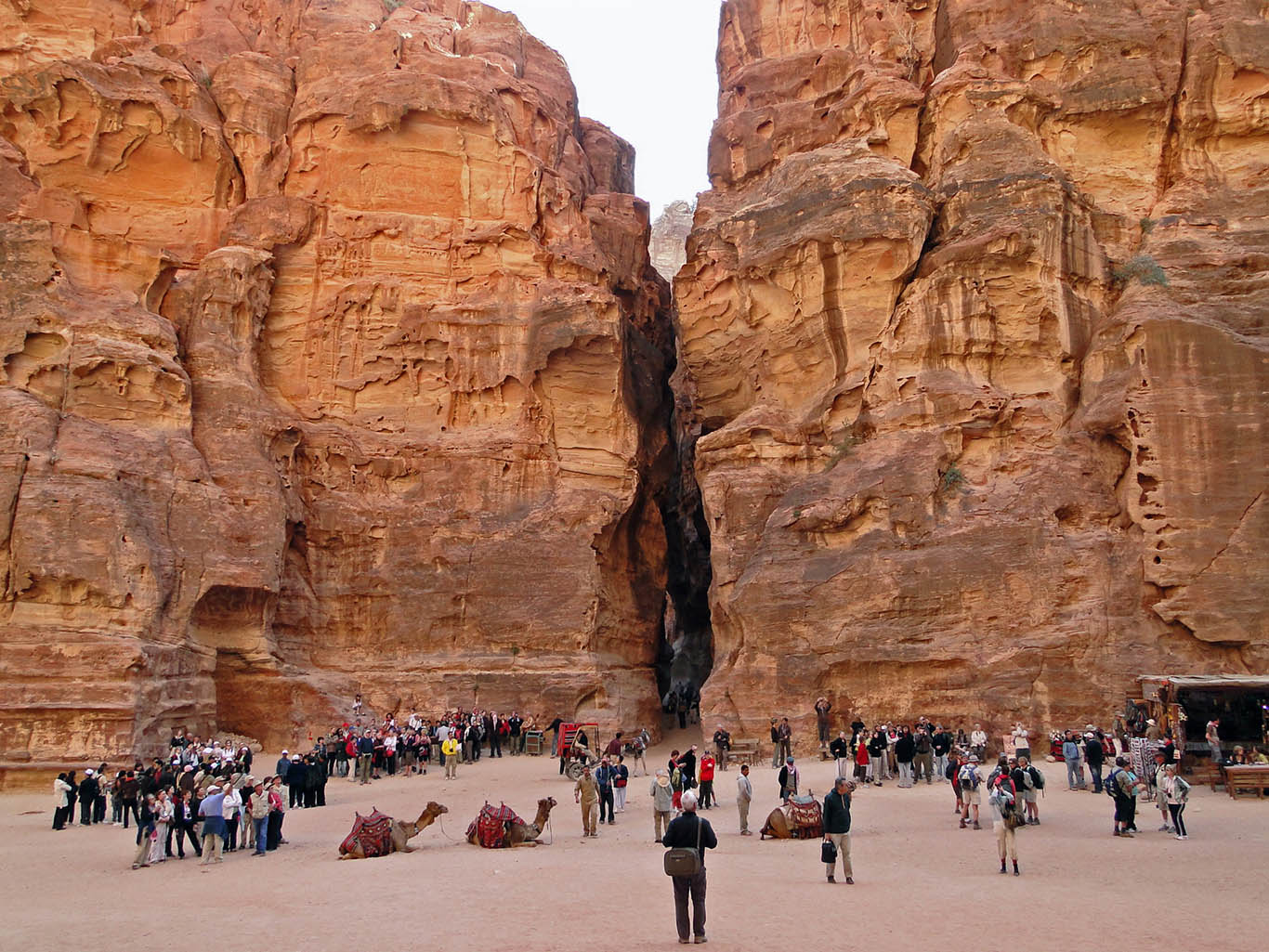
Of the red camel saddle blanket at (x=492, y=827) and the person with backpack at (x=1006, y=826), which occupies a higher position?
the person with backpack at (x=1006, y=826)

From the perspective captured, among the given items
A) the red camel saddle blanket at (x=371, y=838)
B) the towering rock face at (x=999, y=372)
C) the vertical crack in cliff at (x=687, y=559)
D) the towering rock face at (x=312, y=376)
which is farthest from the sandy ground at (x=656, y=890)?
the vertical crack in cliff at (x=687, y=559)

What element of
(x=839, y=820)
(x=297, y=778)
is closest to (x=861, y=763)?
(x=839, y=820)

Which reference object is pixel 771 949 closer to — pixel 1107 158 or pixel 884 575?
pixel 884 575

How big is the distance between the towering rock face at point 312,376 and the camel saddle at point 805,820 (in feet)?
→ 60.4

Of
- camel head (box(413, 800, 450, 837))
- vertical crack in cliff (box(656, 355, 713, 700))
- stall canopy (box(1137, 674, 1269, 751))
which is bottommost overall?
camel head (box(413, 800, 450, 837))

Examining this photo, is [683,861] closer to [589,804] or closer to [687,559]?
[589,804]

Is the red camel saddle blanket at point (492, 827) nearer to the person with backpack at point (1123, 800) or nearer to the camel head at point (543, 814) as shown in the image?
the camel head at point (543, 814)

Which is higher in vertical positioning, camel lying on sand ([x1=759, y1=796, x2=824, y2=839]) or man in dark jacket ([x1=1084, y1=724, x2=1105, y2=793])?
man in dark jacket ([x1=1084, y1=724, x2=1105, y2=793])

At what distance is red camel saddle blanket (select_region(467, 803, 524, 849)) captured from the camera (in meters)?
16.6

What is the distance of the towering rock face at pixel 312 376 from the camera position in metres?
31.1

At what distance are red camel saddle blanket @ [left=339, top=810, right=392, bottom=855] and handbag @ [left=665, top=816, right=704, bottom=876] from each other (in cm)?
778

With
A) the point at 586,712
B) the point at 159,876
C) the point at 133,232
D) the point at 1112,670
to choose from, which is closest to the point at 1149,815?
the point at 1112,670

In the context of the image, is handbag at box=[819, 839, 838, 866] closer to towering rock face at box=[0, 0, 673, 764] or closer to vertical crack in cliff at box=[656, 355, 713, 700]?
towering rock face at box=[0, 0, 673, 764]

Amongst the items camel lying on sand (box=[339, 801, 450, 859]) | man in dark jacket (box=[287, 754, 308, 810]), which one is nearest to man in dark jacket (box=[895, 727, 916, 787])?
camel lying on sand (box=[339, 801, 450, 859])
